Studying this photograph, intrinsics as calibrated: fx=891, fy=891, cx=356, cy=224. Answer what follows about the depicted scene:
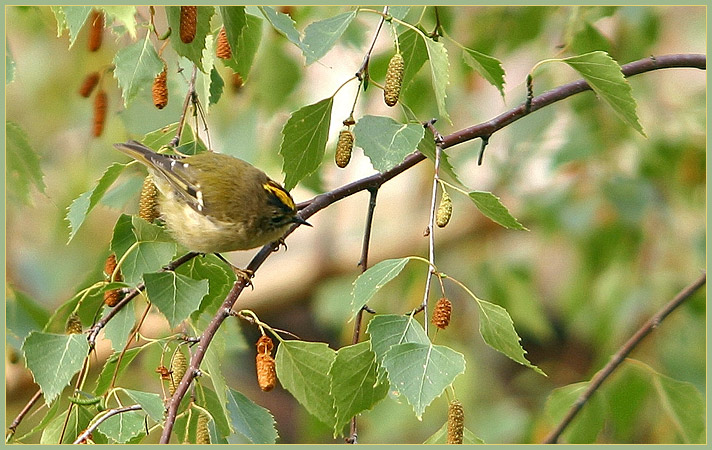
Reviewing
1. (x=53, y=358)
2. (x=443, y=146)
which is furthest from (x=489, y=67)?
(x=53, y=358)

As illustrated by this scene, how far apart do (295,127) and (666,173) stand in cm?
244

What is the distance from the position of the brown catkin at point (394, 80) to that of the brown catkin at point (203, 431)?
0.67 metres

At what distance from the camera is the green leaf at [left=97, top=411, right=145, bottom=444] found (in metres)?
1.49

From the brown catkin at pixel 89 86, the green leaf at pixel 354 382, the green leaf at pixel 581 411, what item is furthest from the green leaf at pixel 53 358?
the green leaf at pixel 581 411

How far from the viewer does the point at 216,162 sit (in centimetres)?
247

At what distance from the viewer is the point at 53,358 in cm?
156

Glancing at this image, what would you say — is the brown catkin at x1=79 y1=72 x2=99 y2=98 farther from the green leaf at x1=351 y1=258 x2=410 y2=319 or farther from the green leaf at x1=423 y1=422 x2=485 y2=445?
the green leaf at x1=423 y1=422 x2=485 y2=445

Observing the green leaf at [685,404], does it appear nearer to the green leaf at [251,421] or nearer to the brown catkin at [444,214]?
the brown catkin at [444,214]

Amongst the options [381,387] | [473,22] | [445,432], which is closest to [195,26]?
[381,387]

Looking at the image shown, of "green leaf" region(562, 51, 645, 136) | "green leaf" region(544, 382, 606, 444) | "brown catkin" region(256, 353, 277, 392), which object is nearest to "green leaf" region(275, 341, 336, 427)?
"brown catkin" region(256, 353, 277, 392)

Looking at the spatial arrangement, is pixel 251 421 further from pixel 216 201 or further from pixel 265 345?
pixel 216 201

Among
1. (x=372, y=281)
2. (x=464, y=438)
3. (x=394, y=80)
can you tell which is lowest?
(x=464, y=438)

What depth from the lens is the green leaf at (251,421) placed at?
1.68m

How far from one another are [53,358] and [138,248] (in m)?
0.27
